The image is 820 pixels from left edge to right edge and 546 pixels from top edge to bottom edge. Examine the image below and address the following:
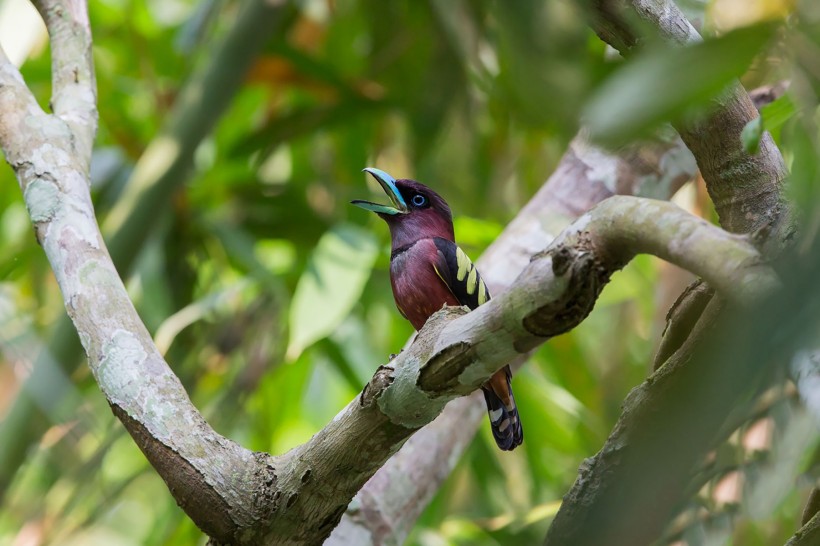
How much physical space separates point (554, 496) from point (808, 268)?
433 centimetres

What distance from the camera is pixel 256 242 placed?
4.69m

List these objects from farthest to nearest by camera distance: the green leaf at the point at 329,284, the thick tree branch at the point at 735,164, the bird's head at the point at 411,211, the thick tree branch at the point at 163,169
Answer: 1. the green leaf at the point at 329,284
2. the bird's head at the point at 411,211
3. the thick tree branch at the point at 163,169
4. the thick tree branch at the point at 735,164

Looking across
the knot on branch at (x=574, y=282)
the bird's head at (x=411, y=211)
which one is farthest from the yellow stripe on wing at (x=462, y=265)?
the knot on branch at (x=574, y=282)

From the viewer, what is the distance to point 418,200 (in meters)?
3.40

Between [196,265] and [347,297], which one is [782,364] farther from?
[196,265]

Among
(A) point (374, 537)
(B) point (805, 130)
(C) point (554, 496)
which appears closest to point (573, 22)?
(B) point (805, 130)

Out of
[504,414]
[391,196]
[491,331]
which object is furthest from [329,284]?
[491,331]

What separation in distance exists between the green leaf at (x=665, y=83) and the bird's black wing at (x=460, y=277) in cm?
224

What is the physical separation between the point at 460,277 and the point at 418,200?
1.78ft

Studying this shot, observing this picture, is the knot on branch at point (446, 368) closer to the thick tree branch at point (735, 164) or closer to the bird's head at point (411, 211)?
the thick tree branch at point (735, 164)

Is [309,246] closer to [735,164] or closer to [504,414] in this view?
[504,414]

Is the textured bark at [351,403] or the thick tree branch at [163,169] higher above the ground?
the thick tree branch at [163,169]

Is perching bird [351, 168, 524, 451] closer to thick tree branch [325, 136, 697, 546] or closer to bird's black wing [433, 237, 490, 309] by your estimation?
bird's black wing [433, 237, 490, 309]

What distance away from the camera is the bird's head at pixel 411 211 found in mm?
3309
